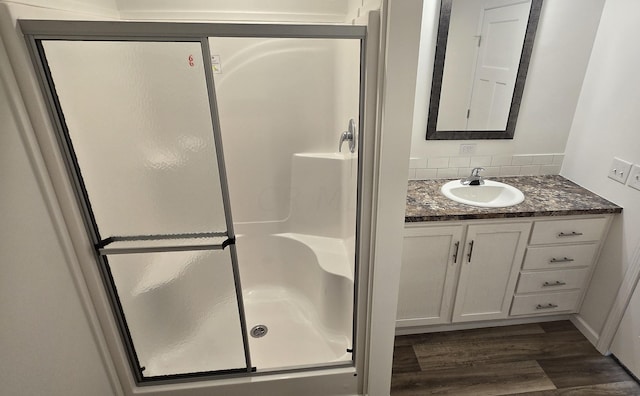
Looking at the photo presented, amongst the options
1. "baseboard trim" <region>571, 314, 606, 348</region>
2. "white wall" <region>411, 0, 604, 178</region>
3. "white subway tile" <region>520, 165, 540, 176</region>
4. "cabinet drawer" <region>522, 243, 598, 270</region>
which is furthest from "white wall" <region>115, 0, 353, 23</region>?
"baseboard trim" <region>571, 314, 606, 348</region>

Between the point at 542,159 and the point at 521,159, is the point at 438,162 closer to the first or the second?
the point at 521,159

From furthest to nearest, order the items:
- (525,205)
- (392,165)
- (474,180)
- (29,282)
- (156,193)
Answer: (474,180) < (525,205) < (156,193) < (392,165) < (29,282)

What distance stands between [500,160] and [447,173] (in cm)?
37

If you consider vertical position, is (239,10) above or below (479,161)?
above

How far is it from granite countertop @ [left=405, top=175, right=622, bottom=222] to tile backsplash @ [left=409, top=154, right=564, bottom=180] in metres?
0.10

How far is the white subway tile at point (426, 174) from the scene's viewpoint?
213cm

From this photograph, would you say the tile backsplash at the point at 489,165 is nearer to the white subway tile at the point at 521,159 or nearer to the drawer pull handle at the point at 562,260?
the white subway tile at the point at 521,159

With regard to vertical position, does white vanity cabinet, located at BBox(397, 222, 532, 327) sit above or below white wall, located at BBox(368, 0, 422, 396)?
below

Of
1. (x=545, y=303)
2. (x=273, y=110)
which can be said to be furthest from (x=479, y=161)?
(x=273, y=110)

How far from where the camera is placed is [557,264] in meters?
1.89

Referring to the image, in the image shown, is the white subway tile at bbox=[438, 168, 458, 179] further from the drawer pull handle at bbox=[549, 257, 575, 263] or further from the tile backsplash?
the drawer pull handle at bbox=[549, 257, 575, 263]

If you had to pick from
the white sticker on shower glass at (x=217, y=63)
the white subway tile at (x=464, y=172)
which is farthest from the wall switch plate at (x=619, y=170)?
the white sticker on shower glass at (x=217, y=63)

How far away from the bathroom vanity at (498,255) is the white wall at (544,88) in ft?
0.79

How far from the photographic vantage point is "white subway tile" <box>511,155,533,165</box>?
217 cm
